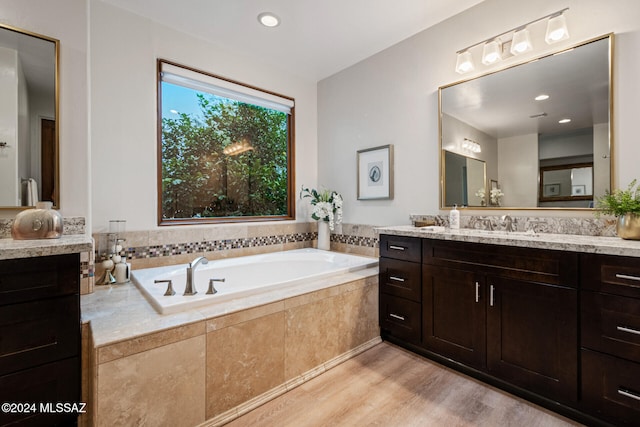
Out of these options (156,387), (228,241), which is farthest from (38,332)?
(228,241)

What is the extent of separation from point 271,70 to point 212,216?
177cm

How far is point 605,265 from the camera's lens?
1.41 metres

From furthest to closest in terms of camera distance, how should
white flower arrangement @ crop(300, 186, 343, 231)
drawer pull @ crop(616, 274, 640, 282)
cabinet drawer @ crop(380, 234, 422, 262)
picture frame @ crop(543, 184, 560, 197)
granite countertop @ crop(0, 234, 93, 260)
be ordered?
white flower arrangement @ crop(300, 186, 343, 231)
cabinet drawer @ crop(380, 234, 422, 262)
picture frame @ crop(543, 184, 560, 197)
drawer pull @ crop(616, 274, 640, 282)
granite countertop @ crop(0, 234, 93, 260)

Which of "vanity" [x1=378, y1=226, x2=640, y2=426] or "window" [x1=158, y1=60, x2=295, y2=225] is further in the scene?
"window" [x1=158, y1=60, x2=295, y2=225]

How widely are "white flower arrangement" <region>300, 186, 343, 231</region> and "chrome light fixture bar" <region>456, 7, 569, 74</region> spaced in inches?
67.9

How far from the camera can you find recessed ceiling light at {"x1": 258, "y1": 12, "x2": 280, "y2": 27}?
2449 mm

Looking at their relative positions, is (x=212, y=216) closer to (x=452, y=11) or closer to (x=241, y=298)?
(x=241, y=298)

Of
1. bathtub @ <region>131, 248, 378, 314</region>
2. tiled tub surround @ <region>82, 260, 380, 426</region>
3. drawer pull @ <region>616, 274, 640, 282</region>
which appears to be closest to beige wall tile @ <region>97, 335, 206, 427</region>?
tiled tub surround @ <region>82, 260, 380, 426</region>

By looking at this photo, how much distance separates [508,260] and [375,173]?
163cm

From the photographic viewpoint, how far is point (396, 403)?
1718mm

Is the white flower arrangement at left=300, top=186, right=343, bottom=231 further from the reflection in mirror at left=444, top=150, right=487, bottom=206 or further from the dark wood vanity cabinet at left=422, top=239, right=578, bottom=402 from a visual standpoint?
the dark wood vanity cabinet at left=422, top=239, right=578, bottom=402

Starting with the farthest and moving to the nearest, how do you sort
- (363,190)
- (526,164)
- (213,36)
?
(363,190), (213,36), (526,164)

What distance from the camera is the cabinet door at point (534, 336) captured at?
4.99 ft

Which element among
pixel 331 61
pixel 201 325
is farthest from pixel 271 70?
pixel 201 325
